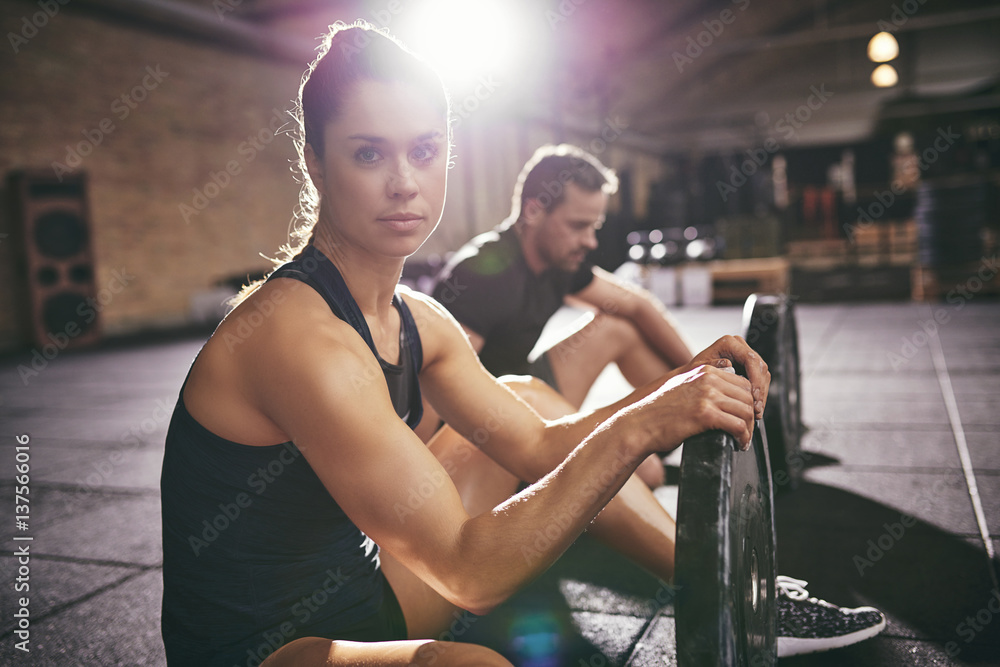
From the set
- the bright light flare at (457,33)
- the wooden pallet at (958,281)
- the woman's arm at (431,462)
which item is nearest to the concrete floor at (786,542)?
the woman's arm at (431,462)

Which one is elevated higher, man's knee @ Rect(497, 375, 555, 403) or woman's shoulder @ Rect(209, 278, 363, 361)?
woman's shoulder @ Rect(209, 278, 363, 361)

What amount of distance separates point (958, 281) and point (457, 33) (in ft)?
20.8

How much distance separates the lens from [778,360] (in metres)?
2.11

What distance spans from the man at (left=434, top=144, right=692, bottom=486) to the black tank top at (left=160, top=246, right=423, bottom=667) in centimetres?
117

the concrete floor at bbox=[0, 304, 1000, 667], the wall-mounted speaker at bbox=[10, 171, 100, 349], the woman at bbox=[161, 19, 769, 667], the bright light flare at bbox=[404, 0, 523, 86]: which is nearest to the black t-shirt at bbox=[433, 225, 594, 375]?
the concrete floor at bbox=[0, 304, 1000, 667]

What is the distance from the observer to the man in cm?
235

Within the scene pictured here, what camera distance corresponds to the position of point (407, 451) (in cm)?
96

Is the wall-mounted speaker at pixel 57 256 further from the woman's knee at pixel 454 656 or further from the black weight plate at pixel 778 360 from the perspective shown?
the woman's knee at pixel 454 656

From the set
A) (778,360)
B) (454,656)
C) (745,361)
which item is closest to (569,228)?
(778,360)

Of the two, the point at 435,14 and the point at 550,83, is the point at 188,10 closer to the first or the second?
the point at 435,14

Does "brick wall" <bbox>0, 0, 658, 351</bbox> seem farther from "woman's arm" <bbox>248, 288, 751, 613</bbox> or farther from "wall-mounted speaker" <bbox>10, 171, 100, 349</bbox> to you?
"woman's arm" <bbox>248, 288, 751, 613</bbox>

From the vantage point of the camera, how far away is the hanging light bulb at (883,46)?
28.0ft

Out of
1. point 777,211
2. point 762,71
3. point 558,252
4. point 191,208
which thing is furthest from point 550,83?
point 558,252

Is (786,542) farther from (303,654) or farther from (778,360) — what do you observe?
(303,654)
